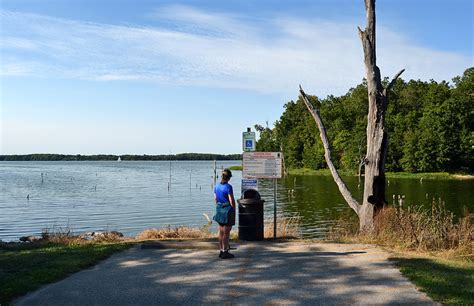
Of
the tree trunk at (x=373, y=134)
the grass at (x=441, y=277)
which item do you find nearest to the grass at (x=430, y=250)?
the grass at (x=441, y=277)

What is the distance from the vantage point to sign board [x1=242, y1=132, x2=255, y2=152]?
1291 cm

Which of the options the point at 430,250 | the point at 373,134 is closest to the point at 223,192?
the point at 430,250

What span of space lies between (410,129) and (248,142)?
79.2 m

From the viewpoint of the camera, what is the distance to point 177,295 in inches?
279

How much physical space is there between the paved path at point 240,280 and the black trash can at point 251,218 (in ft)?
4.23

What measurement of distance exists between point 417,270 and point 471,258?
184 cm

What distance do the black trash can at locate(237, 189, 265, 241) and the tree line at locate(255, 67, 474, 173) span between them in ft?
237

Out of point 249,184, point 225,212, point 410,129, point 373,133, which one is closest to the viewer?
point 225,212

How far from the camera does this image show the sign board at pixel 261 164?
12.5m

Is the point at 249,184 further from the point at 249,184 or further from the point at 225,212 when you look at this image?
the point at 225,212

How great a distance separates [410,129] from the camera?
283ft

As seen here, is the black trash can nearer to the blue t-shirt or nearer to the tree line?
the blue t-shirt

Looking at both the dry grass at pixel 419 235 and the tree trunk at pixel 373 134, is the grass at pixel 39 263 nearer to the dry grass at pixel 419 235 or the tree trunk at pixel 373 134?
the dry grass at pixel 419 235

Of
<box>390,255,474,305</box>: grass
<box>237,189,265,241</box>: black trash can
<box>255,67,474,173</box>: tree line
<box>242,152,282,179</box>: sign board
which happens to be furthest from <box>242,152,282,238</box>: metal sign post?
<box>255,67,474,173</box>: tree line
